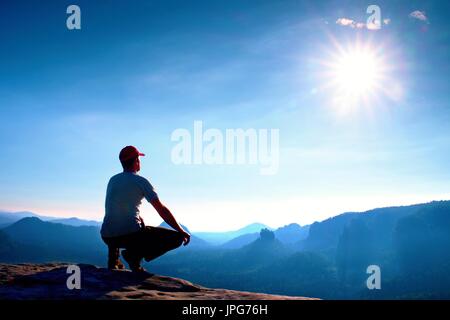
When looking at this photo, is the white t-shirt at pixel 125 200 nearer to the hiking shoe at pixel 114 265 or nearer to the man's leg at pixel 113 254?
the man's leg at pixel 113 254

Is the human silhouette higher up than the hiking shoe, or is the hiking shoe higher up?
the human silhouette

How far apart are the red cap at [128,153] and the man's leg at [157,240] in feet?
6.79

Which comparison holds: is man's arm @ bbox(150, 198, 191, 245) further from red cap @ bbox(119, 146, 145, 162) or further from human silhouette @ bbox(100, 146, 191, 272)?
red cap @ bbox(119, 146, 145, 162)

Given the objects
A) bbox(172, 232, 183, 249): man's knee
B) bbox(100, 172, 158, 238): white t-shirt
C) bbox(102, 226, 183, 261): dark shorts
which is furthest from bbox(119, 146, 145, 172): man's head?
bbox(172, 232, 183, 249): man's knee

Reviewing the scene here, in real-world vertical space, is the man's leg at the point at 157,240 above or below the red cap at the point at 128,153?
below

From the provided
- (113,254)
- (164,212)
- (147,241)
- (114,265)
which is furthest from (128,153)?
(114,265)

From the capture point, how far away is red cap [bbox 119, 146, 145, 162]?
26.0 feet

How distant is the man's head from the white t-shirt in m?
0.34

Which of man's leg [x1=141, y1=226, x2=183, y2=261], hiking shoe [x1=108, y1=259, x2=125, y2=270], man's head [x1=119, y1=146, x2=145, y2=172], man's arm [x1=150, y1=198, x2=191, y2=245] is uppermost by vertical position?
man's head [x1=119, y1=146, x2=145, y2=172]

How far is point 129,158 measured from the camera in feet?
26.1

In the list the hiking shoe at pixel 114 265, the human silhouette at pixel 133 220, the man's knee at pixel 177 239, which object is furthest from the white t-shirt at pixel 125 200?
the hiking shoe at pixel 114 265

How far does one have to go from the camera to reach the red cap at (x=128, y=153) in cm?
794

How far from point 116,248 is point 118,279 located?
1.24m
